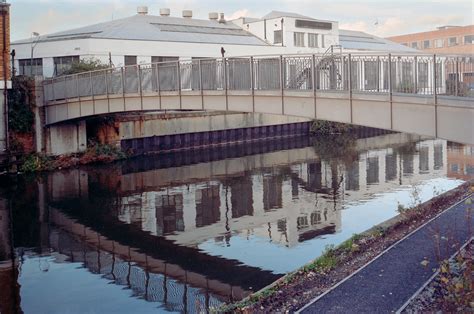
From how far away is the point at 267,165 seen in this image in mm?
30938

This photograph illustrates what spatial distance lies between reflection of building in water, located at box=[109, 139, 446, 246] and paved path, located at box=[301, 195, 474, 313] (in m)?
4.27

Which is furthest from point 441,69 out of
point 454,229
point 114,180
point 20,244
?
point 114,180

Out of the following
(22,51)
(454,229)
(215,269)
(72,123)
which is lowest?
(215,269)

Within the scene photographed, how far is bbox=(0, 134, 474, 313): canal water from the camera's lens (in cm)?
1270

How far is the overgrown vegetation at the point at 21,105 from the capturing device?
100 ft

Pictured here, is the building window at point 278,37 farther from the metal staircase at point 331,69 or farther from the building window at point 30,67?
the metal staircase at point 331,69

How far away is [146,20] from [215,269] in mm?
38076

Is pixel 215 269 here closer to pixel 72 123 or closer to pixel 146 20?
pixel 72 123

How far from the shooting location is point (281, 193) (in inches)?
904

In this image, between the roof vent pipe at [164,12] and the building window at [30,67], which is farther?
the roof vent pipe at [164,12]

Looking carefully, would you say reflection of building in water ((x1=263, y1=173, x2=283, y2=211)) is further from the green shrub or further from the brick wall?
the brick wall

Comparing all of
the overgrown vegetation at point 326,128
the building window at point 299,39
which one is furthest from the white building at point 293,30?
the overgrown vegetation at point 326,128

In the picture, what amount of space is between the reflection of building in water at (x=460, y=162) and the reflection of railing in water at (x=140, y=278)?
15.1 metres

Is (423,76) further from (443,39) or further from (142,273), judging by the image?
(443,39)
